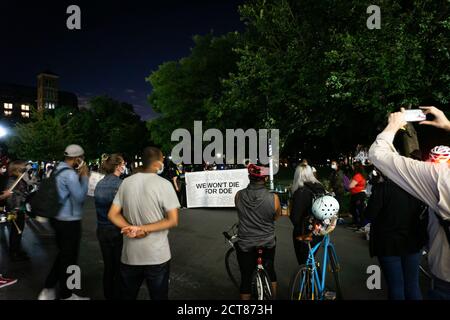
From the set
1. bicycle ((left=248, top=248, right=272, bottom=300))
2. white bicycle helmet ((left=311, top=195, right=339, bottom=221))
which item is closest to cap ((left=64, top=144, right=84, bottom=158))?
bicycle ((left=248, top=248, right=272, bottom=300))

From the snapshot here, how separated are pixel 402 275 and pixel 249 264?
1667 mm

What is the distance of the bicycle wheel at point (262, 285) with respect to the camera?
13.4 feet

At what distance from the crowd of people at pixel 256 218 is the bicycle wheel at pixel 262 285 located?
0.09 meters

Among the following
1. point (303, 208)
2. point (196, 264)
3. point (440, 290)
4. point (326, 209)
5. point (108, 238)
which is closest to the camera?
point (440, 290)

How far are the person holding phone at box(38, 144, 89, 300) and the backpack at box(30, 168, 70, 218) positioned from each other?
0.16 ft

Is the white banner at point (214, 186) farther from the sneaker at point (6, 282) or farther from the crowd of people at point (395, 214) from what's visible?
the sneaker at point (6, 282)

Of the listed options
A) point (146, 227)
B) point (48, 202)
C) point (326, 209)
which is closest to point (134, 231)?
point (146, 227)

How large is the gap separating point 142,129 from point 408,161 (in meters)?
65.6

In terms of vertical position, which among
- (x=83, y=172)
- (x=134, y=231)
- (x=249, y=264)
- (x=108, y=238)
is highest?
(x=83, y=172)

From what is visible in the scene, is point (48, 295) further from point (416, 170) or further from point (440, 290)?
point (416, 170)

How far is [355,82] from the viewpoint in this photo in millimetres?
12672

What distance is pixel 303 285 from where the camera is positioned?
4.11 m
